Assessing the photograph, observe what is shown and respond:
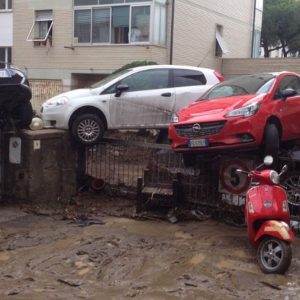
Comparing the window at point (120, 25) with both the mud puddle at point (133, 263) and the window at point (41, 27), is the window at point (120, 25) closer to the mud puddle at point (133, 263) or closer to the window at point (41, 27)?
the window at point (41, 27)

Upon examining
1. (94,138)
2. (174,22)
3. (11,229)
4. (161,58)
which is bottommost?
(11,229)

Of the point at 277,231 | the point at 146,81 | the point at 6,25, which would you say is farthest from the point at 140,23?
the point at 277,231

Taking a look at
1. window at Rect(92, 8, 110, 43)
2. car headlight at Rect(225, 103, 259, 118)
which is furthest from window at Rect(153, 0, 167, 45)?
car headlight at Rect(225, 103, 259, 118)

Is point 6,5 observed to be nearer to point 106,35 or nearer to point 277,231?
point 106,35

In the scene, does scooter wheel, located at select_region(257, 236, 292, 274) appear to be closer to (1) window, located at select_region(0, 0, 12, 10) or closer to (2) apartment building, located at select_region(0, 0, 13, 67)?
(2) apartment building, located at select_region(0, 0, 13, 67)

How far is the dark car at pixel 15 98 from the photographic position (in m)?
9.06

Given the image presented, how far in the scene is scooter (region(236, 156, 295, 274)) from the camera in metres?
6.10

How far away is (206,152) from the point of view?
27.1 ft

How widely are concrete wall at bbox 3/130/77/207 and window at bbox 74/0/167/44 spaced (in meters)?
13.4

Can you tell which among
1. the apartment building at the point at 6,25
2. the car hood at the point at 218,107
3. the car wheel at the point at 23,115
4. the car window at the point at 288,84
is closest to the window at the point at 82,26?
the apartment building at the point at 6,25

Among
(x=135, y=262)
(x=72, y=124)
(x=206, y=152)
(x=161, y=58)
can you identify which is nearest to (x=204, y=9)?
(x=161, y=58)

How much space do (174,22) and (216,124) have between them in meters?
16.5

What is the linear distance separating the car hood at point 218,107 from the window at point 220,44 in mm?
19604

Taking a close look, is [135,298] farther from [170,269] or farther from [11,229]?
[11,229]
